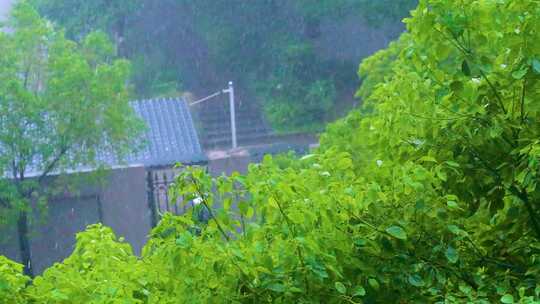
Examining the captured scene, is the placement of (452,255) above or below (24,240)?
above

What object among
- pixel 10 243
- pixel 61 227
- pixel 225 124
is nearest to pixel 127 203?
pixel 61 227

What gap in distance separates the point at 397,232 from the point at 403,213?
160 millimetres

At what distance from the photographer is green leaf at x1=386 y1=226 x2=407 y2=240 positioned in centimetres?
199

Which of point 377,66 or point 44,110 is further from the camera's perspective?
point 44,110

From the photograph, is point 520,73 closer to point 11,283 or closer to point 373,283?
point 373,283

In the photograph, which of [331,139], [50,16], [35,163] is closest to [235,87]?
[50,16]

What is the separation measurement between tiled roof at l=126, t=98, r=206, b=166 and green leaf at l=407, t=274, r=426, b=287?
7.72 meters

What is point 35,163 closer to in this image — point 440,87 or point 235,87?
point 440,87

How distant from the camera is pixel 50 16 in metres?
17.9

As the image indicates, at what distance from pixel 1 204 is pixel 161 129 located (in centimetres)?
309

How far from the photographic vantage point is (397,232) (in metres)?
2.00

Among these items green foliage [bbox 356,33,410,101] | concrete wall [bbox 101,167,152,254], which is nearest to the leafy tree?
concrete wall [bbox 101,167,152,254]

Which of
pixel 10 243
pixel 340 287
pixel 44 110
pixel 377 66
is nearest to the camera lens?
pixel 340 287

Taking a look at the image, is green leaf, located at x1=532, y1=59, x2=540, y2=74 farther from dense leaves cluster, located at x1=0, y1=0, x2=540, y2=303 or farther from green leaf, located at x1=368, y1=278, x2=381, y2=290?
green leaf, located at x1=368, y1=278, x2=381, y2=290
